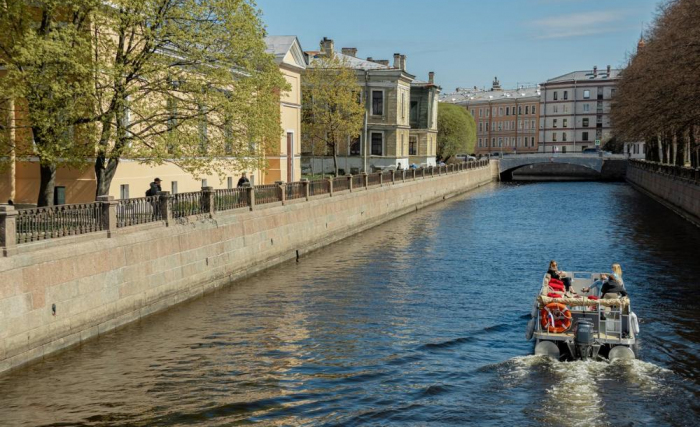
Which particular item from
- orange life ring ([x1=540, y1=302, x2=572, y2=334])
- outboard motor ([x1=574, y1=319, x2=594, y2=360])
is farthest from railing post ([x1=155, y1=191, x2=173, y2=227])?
outboard motor ([x1=574, y1=319, x2=594, y2=360])

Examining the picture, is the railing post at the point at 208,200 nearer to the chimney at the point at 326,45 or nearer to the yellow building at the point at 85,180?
the yellow building at the point at 85,180

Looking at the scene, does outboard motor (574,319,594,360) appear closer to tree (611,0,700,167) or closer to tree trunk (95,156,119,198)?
tree trunk (95,156,119,198)

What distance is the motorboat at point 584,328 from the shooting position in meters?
18.8

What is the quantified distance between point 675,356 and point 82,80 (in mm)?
18917

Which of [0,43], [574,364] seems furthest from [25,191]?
[574,364]

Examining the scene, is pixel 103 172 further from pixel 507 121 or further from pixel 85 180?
pixel 507 121

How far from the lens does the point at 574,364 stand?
18.7 meters

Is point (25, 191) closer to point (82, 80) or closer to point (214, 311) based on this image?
point (82, 80)

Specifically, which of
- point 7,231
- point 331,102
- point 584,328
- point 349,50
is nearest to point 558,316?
point 584,328

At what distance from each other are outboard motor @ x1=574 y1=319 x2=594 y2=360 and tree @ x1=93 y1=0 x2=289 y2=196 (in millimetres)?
14524

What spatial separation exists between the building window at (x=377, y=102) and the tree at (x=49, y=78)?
187 ft

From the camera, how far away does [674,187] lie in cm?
6125

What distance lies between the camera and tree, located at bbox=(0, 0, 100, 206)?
80.6ft

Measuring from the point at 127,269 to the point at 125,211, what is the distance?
1973 millimetres
